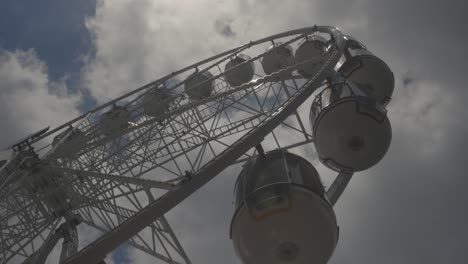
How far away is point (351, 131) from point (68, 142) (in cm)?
1153

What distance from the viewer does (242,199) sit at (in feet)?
27.6

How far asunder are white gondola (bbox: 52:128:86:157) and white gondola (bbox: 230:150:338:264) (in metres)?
10.1

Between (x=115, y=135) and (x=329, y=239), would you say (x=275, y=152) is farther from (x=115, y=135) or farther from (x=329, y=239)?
(x=115, y=135)

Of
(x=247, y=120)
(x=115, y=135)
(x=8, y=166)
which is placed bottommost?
(x=8, y=166)

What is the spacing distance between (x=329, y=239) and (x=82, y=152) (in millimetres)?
11790

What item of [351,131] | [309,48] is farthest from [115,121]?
[351,131]

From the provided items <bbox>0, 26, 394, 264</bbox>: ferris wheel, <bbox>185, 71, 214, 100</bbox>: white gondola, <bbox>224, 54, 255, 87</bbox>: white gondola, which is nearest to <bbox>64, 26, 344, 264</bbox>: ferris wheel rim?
<bbox>0, 26, 394, 264</bbox>: ferris wheel

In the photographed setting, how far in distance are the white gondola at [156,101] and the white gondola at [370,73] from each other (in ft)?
20.9

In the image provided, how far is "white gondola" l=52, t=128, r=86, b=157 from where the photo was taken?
1677 cm

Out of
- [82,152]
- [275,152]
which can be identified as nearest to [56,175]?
[82,152]

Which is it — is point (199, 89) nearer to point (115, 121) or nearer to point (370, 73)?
point (115, 121)

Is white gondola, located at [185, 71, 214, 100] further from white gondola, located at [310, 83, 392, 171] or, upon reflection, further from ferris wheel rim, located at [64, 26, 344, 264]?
white gondola, located at [310, 83, 392, 171]

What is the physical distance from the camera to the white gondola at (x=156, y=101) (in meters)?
17.2

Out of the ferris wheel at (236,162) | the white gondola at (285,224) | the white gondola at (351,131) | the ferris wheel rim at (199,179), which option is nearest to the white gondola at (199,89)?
the ferris wheel at (236,162)
